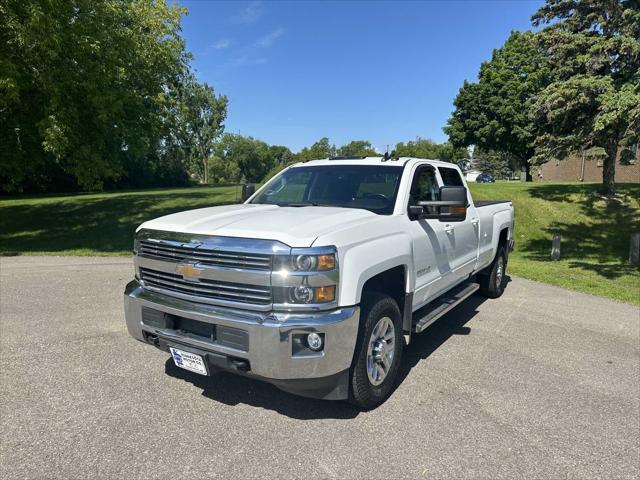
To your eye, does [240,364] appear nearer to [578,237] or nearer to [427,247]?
[427,247]

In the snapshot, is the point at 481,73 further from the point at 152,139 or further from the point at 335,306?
the point at 335,306

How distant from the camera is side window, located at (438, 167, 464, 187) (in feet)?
17.3

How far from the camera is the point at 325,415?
3424 mm

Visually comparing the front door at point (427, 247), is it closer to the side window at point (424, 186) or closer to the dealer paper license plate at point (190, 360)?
the side window at point (424, 186)

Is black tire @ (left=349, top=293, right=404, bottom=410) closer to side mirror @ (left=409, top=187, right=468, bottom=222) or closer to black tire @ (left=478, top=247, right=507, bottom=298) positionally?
side mirror @ (left=409, top=187, right=468, bottom=222)

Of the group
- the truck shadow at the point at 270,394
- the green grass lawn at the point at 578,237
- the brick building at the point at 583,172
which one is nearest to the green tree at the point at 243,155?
the brick building at the point at 583,172

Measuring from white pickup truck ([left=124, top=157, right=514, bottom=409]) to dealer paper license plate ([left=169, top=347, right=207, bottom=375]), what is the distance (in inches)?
0.4

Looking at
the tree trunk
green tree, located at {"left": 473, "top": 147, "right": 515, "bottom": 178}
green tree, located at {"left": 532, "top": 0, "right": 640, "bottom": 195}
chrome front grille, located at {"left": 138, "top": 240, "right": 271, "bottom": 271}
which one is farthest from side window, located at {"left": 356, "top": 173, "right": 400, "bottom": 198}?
green tree, located at {"left": 473, "top": 147, "right": 515, "bottom": 178}

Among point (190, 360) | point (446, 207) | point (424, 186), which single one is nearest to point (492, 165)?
point (424, 186)

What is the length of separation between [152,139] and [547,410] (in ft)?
60.1

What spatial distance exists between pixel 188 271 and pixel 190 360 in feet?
2.13

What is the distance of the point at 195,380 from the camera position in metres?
3.94

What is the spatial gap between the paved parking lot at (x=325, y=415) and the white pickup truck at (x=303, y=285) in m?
0.41

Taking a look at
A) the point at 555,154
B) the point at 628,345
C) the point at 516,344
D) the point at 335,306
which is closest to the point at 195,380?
the point at 335,306
